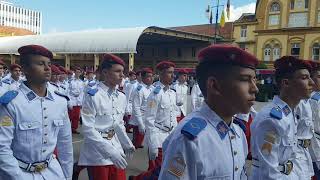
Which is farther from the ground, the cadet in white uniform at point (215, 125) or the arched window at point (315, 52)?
the arched window at point (315, 52)

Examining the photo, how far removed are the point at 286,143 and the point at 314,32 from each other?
42278mm

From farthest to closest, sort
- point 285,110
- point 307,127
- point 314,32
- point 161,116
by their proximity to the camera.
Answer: point 314,32
point 161,116
point 307,127
point 285,110

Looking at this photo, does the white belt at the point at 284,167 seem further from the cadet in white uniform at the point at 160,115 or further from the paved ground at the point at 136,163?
the paved ground at the point at 136,163

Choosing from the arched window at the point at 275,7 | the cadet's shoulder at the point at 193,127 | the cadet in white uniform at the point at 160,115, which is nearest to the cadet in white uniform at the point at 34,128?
the cadet's shoulder at the point at 193,127

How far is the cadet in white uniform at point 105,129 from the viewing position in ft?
15.1

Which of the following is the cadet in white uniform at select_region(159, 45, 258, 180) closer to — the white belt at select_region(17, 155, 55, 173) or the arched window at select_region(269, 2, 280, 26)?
the white belt at select_region(17, 155, 55, 173)

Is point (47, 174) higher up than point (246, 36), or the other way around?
point (246, 36)

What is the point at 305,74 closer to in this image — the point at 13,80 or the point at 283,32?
the point at 13,80

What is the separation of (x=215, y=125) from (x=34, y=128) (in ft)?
6.15

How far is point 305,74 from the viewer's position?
12.6 ft

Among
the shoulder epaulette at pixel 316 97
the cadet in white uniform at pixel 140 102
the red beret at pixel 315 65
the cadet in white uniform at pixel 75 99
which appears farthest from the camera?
the cadet in white uniform at pixel 75 99

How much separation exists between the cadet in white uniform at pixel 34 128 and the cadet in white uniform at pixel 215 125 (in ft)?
5.16

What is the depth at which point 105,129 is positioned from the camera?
15.9 ft

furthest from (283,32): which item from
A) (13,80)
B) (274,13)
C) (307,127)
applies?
(307,127)
